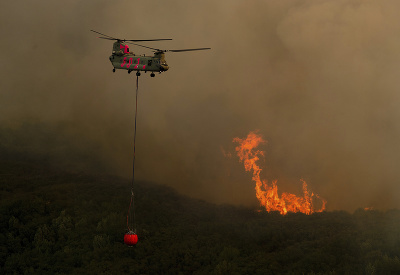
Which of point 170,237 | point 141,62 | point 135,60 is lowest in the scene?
point 170,237

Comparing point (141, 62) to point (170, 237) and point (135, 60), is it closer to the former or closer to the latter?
point (135, 60)

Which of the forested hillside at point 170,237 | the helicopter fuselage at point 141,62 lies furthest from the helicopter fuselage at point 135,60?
the forested hillside at point 170,237

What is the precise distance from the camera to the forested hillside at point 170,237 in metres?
62.5

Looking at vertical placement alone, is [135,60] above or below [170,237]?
above

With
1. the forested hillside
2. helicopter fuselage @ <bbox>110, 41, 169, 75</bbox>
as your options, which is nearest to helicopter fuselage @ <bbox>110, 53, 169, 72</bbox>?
helicopter fuselage @ <bbox>110, 41, 169, 75</bbox>

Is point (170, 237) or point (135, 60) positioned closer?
point (135, 60)

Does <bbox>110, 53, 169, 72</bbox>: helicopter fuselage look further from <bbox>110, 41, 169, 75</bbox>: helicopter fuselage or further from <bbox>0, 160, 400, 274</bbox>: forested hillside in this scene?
<bbox>0, 160, 400, 274</bbox>: forested hillside

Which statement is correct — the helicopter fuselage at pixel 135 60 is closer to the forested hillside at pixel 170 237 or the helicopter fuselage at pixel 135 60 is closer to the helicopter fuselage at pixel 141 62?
the helicopter fuselage at pixel 141 62

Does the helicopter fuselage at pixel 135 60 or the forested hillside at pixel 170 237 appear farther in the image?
the forested hillside at pixel 170 237

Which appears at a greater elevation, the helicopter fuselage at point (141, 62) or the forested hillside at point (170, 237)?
the helicopter fuselage at point (141, 62)

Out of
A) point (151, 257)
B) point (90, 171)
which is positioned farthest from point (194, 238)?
point (90, 171)

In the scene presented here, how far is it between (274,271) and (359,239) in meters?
16.5

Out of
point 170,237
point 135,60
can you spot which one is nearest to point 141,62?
point 135,60

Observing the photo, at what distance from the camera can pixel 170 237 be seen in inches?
2968
